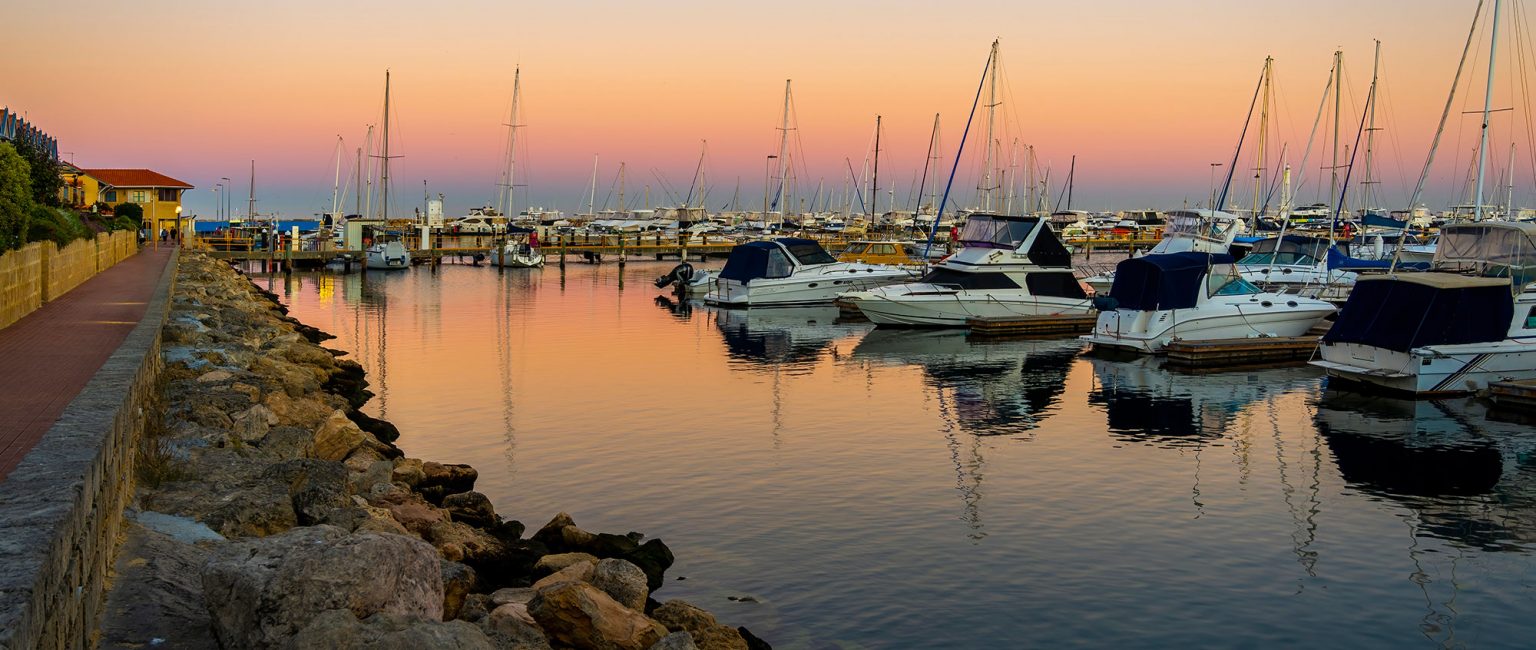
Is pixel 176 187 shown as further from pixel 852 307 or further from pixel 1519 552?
pixel 1519 552

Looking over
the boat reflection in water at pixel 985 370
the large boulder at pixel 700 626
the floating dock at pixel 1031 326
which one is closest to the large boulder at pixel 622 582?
the large boulder at pixel 700 626

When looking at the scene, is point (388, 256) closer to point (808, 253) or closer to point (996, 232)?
point (808, 253)

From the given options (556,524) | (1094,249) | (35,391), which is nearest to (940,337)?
(556,524)

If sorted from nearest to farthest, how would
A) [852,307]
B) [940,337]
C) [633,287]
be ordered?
1. [940,337]
2. [852,307]
3. [633,287]

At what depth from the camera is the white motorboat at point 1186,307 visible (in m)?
34.9

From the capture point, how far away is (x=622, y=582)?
39.1 feet

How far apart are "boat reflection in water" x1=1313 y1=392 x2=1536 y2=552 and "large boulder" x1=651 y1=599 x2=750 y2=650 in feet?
34.1

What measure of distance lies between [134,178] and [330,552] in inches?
3189

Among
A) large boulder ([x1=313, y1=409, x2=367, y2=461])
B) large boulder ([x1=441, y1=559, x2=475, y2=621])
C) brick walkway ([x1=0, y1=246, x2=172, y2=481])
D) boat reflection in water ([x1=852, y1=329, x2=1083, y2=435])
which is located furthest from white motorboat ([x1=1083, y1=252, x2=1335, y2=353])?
large boulder ([x1=441, y1=559, x2=475, y2=621])

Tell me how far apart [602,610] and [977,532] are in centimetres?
716

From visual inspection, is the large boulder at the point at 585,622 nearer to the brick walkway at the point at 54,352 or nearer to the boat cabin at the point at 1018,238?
the brick walkway at the point at 54,352

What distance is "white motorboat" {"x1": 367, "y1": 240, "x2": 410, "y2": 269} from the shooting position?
78875 millimetres

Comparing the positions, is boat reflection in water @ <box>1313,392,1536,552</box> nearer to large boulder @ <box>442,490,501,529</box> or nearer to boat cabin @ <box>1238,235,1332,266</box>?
large boulder @ <box>442,490,501,529</box>

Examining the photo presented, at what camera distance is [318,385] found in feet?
79.2
